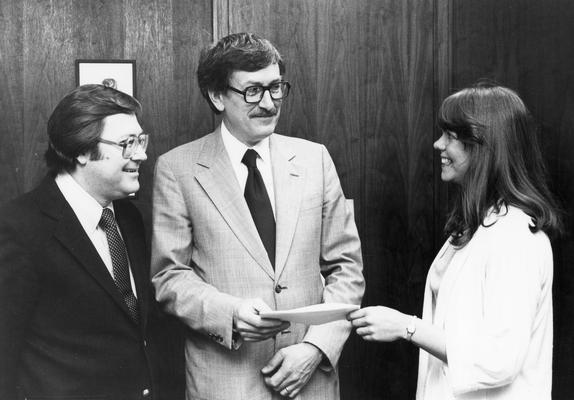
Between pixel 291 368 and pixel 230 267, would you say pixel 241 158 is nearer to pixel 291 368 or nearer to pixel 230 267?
pixel 230 267

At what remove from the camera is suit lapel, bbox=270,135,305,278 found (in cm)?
259

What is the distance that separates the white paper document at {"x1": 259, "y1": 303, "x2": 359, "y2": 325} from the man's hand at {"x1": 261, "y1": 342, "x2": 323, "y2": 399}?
310 mm

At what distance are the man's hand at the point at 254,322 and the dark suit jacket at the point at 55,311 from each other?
36 centimetres

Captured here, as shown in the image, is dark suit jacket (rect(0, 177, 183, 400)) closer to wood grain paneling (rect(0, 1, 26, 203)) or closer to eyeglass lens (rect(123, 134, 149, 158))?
eyeglass lens (rect(123, 134, 149, 158))

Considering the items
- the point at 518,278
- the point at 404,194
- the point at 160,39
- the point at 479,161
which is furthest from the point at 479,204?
the point at 160,39

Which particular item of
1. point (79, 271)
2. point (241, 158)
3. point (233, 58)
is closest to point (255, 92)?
point (233, 58)

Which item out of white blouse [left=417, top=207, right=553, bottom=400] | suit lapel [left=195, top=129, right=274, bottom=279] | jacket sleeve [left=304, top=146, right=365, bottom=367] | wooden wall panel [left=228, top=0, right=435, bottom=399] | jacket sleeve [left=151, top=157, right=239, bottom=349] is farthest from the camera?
wooden wall panel [left=228, top=0, right=435, bottom=399]

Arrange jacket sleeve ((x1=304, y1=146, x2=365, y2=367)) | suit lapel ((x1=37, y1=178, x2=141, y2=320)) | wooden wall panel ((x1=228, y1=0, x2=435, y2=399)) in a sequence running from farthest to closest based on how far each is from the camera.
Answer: wooden wall panel ((x1=228, y1=0, x2=435, y2=399))
jacket sleeve ((x1=304, y1=146, x2=365, y2=367))
suit lapel ((x1=37, y1=178, x2=141, y2=320))

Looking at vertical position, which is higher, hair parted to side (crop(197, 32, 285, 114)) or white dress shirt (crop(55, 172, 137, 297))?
hair parted to side (crop(197, 32, 285, 114))

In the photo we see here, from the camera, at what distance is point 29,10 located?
3188 mm

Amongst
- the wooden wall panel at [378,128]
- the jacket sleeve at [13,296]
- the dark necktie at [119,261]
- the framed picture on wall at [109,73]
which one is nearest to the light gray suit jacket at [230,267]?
the dark necktie at [119,261]

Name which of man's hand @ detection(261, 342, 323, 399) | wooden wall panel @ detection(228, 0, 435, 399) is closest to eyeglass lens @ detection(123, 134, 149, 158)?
man's hand @ detection(261, 342, 323, 399)

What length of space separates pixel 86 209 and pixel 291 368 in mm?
860

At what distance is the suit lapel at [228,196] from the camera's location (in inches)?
101
